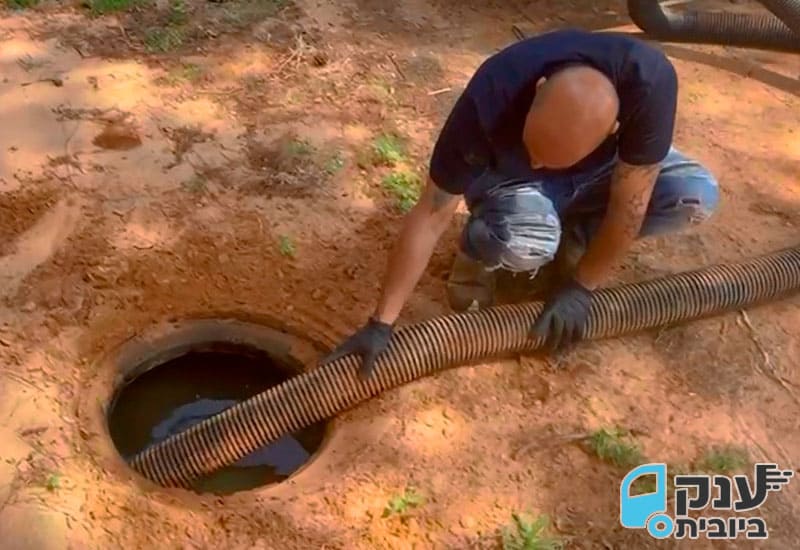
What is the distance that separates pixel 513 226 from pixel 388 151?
3.68ft

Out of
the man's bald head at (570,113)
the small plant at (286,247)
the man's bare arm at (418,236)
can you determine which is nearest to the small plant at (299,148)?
the small plant at (286,247)

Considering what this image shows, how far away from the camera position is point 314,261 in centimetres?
362

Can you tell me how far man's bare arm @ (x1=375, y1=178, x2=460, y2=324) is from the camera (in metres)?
2.83

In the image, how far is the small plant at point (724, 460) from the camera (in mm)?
A: 2998

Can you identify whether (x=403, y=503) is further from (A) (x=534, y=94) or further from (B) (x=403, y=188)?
(B) (x=403, y=188)

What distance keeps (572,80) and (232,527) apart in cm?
149

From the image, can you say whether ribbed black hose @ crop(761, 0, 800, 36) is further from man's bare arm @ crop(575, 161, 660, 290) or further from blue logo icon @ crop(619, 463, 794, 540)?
blue logo icon @ crop(619, 463, 794, 540)

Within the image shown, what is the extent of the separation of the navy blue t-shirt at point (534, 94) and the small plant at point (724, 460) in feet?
2.97

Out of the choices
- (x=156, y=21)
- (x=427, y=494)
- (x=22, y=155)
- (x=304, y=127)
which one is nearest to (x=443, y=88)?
(x=304, y=127)

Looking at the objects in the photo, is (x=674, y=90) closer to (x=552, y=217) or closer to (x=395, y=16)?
(x=552, y=217)

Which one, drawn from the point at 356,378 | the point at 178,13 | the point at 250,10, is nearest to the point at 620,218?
the point at 356,378

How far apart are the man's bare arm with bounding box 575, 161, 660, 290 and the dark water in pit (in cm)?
101

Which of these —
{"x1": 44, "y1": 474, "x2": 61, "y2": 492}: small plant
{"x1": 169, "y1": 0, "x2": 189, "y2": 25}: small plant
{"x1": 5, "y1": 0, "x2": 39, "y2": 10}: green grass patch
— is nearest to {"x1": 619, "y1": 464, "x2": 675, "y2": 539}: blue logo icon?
{"x1": 44, "y1": 474, "x2": 61, "y2": 492}: small plant

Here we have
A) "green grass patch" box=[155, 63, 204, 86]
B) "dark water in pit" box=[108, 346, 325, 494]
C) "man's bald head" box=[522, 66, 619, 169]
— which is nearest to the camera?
"man's bald head" box=[522, 66, 619, 169]
